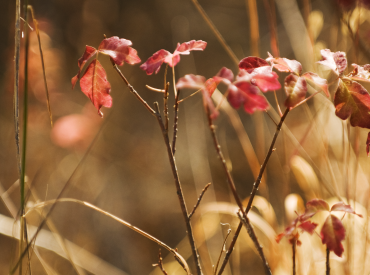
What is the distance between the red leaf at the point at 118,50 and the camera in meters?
0.42

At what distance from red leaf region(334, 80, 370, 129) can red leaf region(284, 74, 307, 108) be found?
0.08m

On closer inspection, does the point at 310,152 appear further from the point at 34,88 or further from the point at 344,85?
the point at 34,88

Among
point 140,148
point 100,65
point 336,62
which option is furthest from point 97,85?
point 140,148

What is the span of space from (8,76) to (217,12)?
7.02ft

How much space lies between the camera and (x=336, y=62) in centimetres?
42

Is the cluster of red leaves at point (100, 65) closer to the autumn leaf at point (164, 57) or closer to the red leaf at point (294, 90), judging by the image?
the autumn leaf at point (164, 57)

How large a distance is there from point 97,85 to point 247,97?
24 cm

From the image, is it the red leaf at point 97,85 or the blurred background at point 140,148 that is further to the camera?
the blurred background at point 140,148

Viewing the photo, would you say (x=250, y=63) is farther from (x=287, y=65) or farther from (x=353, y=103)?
(x=353, y=103)

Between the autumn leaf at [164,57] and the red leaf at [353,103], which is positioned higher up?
the autumn leaf at [164,57]

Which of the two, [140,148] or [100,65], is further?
[140,148]

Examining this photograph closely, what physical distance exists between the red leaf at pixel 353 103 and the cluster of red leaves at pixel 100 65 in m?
0.31

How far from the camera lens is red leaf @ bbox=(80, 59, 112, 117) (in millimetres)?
434

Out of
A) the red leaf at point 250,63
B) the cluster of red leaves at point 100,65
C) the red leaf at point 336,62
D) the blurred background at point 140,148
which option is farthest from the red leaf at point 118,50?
the blurred background at point 140,148
